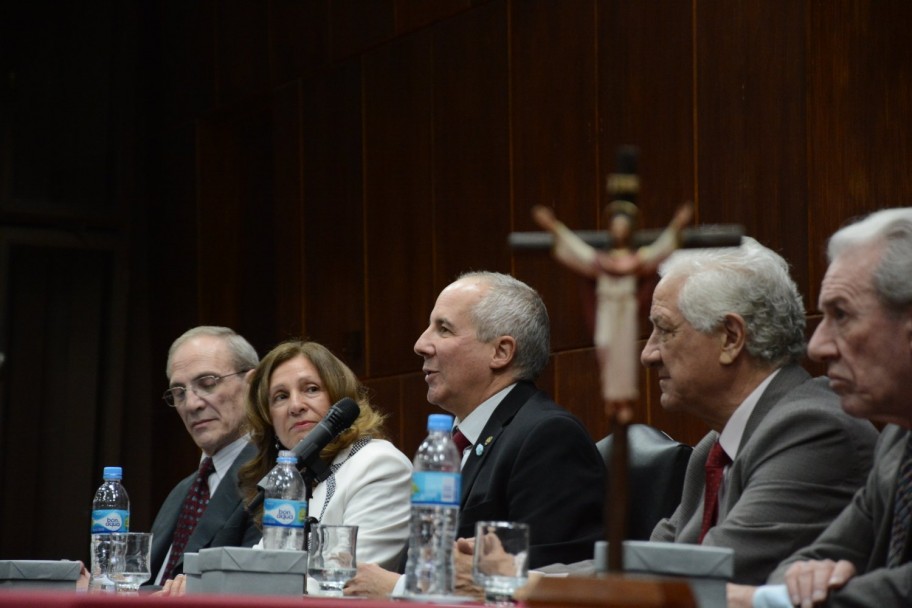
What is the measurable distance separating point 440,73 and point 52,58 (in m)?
2.71

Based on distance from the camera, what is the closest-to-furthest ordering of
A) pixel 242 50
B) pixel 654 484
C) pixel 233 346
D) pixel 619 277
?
pixel 619 277, pixel 654 484, pixel 233 346, pixel 242 50

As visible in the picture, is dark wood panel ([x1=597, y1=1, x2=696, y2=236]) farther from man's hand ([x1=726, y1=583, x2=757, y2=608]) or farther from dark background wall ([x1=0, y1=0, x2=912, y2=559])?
man's hand ([x1=726, y1=583, x2=757, y2=608])

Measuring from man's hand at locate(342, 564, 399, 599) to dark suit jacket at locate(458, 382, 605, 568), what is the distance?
16.0 inches

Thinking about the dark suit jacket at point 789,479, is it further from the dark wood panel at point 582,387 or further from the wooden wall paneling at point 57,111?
the wooden wall paneling at point 57,111

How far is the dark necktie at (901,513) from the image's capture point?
241 centimetres

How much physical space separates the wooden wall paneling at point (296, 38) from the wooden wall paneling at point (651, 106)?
6.45 feet

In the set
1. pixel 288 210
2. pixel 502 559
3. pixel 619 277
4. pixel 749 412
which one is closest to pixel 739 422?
pixel 749 412

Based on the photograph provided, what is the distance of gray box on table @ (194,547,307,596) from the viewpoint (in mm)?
2482

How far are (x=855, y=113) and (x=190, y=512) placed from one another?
2422 mm

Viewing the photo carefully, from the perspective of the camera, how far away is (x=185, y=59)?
25.9 ft

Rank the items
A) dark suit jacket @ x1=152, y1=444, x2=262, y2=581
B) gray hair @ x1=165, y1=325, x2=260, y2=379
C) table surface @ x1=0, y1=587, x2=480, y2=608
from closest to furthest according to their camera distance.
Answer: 1. table surface @ x1=0, y1=587, x2=480, y2=608
2. dark suit jacket @ x1=152, y1=444, x2=262, y2=581
3. gray hair @ x1=165, y1=325, x2=260, y2=379

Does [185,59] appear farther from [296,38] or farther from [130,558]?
[130,558]

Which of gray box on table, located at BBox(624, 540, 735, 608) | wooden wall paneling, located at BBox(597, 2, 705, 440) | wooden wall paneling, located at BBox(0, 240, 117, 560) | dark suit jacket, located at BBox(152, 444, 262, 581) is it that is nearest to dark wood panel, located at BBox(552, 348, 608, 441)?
wooden wall paneling, located at BBox(597, 2, 705, 440)

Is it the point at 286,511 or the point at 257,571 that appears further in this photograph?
the point at 286,511
